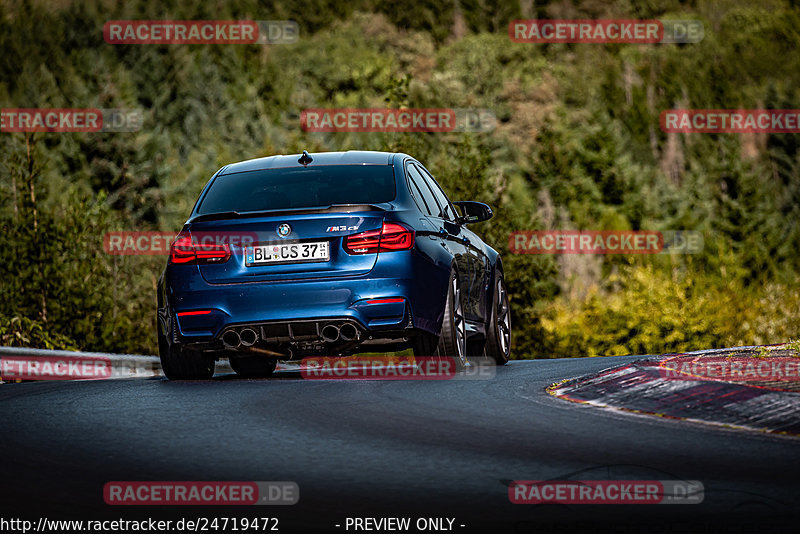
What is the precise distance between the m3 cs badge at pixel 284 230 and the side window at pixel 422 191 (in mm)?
1288

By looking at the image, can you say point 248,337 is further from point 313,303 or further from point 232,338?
point 313,303

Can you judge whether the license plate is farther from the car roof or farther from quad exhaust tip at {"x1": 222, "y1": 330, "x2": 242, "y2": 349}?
the car roof

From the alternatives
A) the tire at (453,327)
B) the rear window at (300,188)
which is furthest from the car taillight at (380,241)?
the tire at (453,327)

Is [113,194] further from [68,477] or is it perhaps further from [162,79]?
[68,477]

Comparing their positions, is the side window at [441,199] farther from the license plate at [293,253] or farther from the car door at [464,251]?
the license plate at [293,253]

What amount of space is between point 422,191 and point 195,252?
6.90 feet

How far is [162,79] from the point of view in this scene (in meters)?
112

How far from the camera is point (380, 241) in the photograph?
8914 millimetres

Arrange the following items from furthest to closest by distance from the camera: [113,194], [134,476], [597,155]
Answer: [597,155] < [113,194] < [134,476]

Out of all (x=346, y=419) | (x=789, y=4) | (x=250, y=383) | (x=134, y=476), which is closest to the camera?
(x=134, y=476)

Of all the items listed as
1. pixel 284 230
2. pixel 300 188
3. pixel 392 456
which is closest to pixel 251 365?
pixel 300 188

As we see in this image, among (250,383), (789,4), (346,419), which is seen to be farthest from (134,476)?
(789,4)

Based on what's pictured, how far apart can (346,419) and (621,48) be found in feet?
434

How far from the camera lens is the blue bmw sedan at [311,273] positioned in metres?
8.87
